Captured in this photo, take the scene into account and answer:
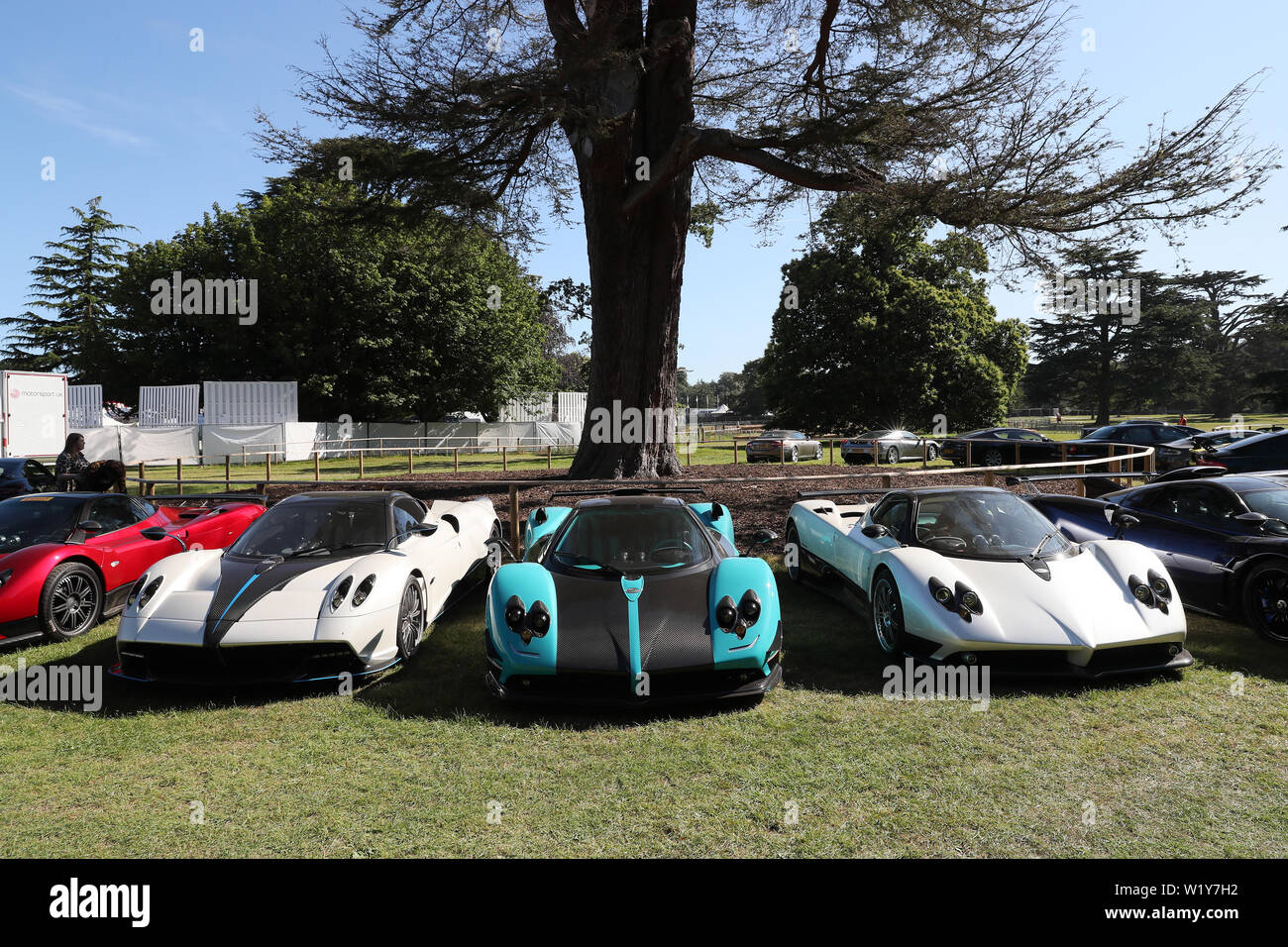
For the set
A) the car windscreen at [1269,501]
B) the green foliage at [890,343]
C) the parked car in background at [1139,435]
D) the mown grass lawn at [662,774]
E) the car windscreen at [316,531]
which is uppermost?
the green foliage at [890,343]

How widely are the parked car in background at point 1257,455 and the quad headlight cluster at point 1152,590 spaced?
10182 millimetres

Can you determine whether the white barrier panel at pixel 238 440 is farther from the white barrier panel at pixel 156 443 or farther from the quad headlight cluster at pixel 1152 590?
the quad headlight cluster at pixel 1152 590

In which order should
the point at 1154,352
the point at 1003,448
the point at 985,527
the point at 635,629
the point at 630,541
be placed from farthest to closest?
the point at 1154,352, the point at 1003,448, the point at 985,527, the point at 630,541, the point at 635,629

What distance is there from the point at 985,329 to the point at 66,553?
43.7 m

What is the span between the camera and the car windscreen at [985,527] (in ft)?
18.9

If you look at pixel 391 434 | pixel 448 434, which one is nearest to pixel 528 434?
pixel 448 434

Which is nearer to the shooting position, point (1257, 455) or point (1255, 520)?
point (1255, 520)

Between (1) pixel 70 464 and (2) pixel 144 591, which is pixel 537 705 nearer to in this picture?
(2) pixel 144 591

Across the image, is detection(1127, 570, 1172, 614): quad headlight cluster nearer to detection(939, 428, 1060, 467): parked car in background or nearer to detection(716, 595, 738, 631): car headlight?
detection(716, 595, 738, 631): car headlight

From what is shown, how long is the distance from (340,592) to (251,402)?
32487mm

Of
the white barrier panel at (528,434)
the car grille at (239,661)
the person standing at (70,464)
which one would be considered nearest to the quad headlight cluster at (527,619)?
the car grille at (239,661)

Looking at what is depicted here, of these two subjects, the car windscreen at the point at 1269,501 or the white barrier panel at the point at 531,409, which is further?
the white barrier panel at the point at 531,409

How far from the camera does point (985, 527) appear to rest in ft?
19.9
